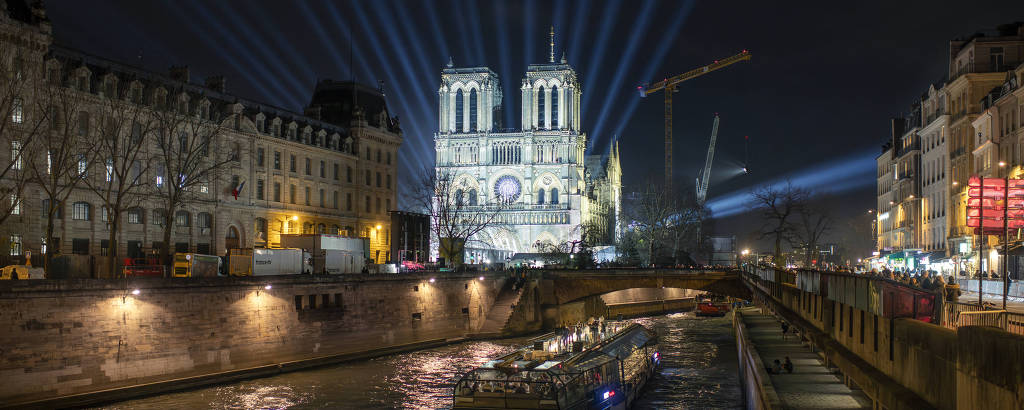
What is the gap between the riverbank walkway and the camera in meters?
22.3

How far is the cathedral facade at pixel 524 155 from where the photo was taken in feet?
502

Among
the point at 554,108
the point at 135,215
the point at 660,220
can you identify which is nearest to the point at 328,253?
the point at 135,215

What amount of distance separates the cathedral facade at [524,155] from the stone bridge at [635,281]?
7334 cm

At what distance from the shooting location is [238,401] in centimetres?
3691

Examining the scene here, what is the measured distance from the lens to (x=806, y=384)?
86.0 feet

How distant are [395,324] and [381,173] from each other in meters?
41.4

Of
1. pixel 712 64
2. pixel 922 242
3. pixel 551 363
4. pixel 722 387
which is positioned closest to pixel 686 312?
pixel 922 242

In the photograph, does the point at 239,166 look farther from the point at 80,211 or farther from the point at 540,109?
the point at 540,109

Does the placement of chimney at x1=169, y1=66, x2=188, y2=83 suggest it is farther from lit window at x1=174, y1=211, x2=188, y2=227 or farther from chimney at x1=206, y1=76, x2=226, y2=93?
lit window at x1=174, y1=211, x2=188, y2=227

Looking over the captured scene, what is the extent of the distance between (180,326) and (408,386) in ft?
36.0

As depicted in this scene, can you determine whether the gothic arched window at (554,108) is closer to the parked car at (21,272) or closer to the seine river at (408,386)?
the seine river at (408,386)

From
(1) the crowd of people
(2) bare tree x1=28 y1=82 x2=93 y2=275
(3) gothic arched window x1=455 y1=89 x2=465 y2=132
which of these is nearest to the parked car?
(2) bare tree x1=28 y1=82 x2=93 y2=275

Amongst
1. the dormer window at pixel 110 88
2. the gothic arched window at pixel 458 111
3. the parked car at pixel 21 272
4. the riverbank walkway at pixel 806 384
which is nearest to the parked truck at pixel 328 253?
the dormer window at pixel 110 88

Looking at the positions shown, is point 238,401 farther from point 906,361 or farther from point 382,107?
point 382,107
